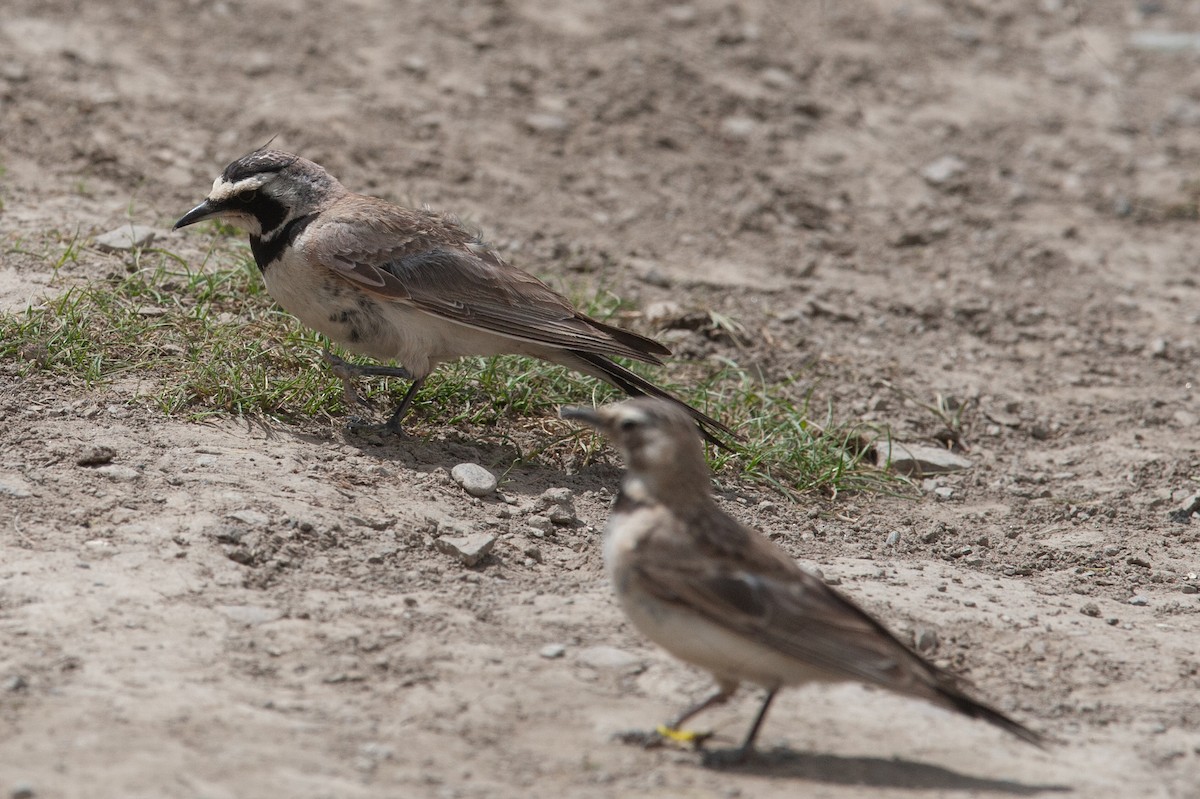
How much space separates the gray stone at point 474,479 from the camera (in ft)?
20.2

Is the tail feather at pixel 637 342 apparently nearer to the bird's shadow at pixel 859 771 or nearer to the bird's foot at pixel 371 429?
the bird's foot at pixel 371 429

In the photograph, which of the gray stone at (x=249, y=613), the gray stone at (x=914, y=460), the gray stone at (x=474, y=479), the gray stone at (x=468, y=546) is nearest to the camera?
the gray stone at (x=249, y=613)

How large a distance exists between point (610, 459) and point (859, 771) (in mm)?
2815

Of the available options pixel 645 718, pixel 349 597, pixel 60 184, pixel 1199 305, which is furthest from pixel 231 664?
pixel 1199 305

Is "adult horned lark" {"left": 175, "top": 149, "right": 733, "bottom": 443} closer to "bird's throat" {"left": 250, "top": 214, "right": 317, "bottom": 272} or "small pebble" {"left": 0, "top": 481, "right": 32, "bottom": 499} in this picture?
"bird's throat" {"left": 250, "top": 214, "right": 317, "bottom": 272}

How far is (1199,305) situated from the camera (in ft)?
30.2

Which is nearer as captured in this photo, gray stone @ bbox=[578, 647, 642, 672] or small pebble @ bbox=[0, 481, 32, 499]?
gray stone @ bbox=[578, 647, 642, 672]

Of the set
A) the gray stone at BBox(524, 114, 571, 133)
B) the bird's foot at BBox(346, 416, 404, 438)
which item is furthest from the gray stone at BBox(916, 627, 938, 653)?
the gray stone at BBox(524, 114, 571, 133)

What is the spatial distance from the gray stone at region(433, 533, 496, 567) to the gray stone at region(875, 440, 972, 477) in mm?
2323

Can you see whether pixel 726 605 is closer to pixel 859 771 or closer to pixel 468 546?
pixel 859 771

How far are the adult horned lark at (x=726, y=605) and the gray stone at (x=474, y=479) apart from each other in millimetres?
1630

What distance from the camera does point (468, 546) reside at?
5.58 metres

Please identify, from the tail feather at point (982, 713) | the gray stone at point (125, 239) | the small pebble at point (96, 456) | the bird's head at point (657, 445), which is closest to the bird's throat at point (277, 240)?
the gray stone at point (125, 239)

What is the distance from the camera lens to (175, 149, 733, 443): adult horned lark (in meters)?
6.55
